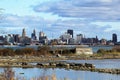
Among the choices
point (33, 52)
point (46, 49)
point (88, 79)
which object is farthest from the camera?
point (46, 49)

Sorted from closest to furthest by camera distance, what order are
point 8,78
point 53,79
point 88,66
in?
1. point 8,78
2. point 53,79
3. point 88,66

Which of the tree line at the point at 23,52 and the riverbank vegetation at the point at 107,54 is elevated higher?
the tree line at the point at 23,52

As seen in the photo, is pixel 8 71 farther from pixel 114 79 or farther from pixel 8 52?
pixel 8 52

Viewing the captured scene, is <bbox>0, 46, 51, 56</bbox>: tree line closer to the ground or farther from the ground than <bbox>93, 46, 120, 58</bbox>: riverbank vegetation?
farther from the ground

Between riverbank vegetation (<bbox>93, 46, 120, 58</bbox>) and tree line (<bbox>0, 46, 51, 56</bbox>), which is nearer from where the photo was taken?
tree line (<bbox>0, 46, 51, 56</bbox>)

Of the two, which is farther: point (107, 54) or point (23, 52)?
point (107, 54)

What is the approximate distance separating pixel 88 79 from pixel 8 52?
232ft

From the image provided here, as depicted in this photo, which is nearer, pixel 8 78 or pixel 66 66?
pixel 8 78

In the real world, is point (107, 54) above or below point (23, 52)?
below

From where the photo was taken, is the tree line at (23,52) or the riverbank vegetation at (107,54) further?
the riverbank vegetation at (107,54)

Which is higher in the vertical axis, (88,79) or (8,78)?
(8,78)

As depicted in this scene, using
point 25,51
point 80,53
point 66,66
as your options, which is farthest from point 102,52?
point 66,66

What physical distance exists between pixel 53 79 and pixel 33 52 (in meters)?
101

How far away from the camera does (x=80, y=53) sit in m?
132
